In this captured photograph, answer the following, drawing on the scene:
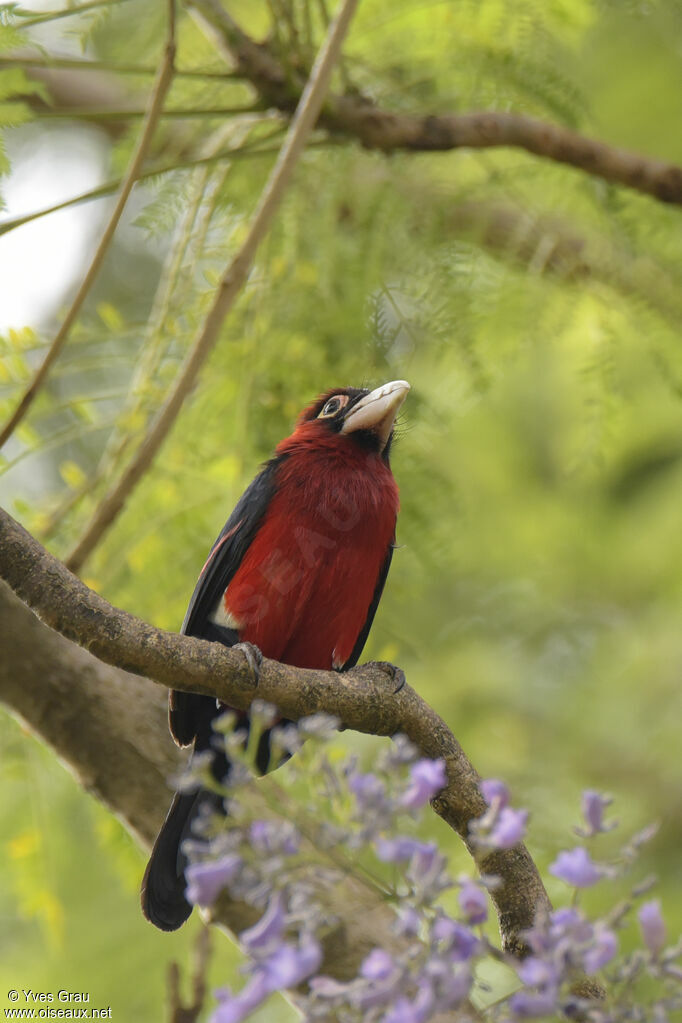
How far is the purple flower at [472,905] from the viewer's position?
1.18 metres

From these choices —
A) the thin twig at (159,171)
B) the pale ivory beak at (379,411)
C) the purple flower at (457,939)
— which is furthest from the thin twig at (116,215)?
the purple flower at (457,939)

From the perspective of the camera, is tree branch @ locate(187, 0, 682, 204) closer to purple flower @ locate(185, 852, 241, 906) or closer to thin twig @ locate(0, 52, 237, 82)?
thin twig @ locate(0, 52, 237, 82)

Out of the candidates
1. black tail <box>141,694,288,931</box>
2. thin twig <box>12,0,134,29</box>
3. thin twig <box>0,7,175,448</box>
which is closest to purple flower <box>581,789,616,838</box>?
black tail <box>141,694,288,931</box>

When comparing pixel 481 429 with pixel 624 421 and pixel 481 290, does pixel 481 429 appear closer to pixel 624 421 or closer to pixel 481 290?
pixel 624 421

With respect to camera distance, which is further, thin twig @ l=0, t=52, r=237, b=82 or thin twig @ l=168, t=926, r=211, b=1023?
thin twig @ l=0, t=52, r=237, b=82

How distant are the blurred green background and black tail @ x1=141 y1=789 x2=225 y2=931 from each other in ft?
1.98

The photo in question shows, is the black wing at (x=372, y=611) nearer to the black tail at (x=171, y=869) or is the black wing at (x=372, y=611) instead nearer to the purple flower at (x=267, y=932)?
the black tail at (x=171, y=869)

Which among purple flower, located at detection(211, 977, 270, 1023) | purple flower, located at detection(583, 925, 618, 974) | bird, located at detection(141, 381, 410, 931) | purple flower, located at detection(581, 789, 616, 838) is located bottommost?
purple flower, located at detection(211, 977, 270, 1023)

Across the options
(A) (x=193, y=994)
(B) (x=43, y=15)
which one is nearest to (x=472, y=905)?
(A) (x=193, y=994)

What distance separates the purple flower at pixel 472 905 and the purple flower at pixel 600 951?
0.11m

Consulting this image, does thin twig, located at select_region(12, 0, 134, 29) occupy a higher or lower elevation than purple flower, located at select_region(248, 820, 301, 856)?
higher

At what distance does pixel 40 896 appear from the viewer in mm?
3373

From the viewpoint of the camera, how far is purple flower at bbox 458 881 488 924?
46.3 inches

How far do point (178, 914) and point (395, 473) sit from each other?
66.9 inches
